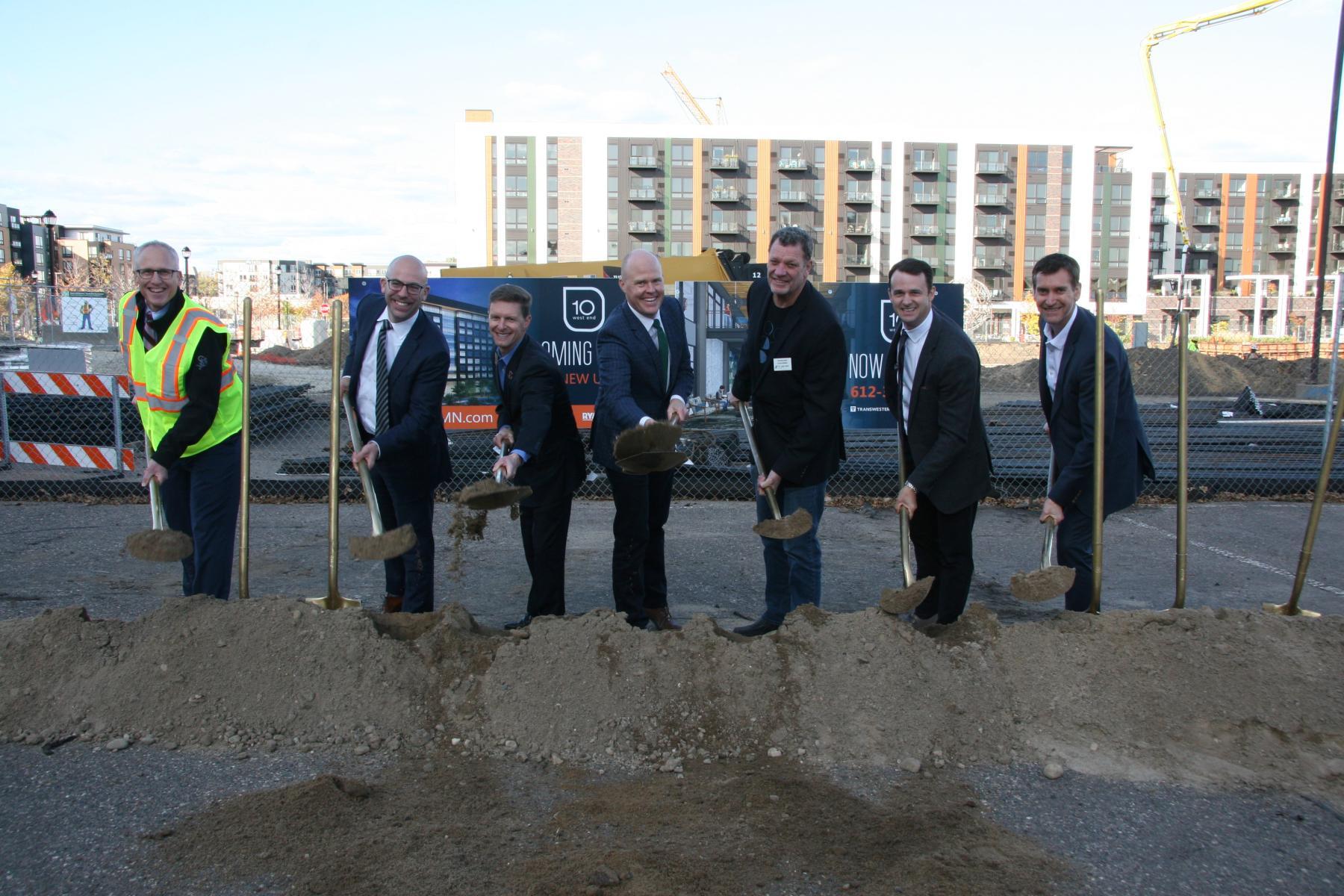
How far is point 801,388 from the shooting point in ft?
14.3

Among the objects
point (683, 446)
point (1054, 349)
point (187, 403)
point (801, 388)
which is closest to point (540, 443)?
point (801, 388)

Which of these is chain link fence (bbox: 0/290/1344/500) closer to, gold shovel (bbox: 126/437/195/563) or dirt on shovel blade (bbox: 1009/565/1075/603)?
dirt on shovel blade (bbox: 1009/565/1075/603)

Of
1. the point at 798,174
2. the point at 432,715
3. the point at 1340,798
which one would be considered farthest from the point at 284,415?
the point at 798,174

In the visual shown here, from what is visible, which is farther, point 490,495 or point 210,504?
point 210,504

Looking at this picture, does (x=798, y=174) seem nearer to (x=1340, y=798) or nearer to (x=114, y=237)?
(x=1340, y=798)

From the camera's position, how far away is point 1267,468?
34.8ft

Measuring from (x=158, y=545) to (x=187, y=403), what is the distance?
627 mm

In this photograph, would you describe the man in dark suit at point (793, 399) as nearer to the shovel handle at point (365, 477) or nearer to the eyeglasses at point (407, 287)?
the eyeglasses at point (407, 287)

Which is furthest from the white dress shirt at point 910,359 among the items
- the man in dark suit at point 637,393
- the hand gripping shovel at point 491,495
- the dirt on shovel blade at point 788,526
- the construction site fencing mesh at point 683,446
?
the construction site fencing mesh at point 683,446

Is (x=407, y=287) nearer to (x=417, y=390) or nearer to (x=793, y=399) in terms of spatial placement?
(x=417, y=390)

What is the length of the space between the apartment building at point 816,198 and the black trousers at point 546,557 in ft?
238

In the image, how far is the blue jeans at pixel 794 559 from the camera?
441 centimetres

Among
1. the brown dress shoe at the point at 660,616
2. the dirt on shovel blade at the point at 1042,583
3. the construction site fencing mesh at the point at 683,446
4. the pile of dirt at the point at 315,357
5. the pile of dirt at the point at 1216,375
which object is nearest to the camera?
the dirt on shovel blade at the point at 1042,583

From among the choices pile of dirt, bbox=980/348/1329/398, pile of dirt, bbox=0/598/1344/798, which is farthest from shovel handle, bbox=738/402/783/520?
pile of dirt, bbox=980/348/1329/398
